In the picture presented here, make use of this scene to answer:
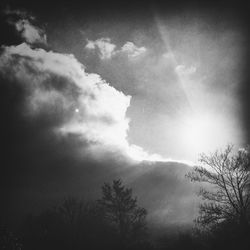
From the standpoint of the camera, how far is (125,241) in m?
22.7

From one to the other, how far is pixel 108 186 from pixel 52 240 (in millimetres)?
16611

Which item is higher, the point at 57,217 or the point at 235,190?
the point at 235,190

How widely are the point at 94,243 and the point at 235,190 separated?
2546 centimetres

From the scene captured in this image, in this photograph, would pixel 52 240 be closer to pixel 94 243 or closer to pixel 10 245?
pixel 94 243

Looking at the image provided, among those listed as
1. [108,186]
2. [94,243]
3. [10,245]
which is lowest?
[94,243]

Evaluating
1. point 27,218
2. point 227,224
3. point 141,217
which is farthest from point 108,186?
point 27,218

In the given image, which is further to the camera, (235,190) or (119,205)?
(119,205)

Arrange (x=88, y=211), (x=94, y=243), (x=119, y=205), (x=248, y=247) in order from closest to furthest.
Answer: (x=248, y=247) < (x=119, y=205) < (x=94, y=243) < (x=88, y=211)

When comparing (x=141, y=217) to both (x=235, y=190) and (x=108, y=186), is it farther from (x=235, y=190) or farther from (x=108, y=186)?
(x=235, y=190)

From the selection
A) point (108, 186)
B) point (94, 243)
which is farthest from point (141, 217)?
point (94, 243)

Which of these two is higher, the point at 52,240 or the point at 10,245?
the point at 10,245

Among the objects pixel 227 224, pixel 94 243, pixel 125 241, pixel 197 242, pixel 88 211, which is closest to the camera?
pixel 227 224

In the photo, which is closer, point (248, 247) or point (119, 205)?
point (248, 247)

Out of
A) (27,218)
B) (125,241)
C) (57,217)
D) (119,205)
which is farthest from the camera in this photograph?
(27,218)
